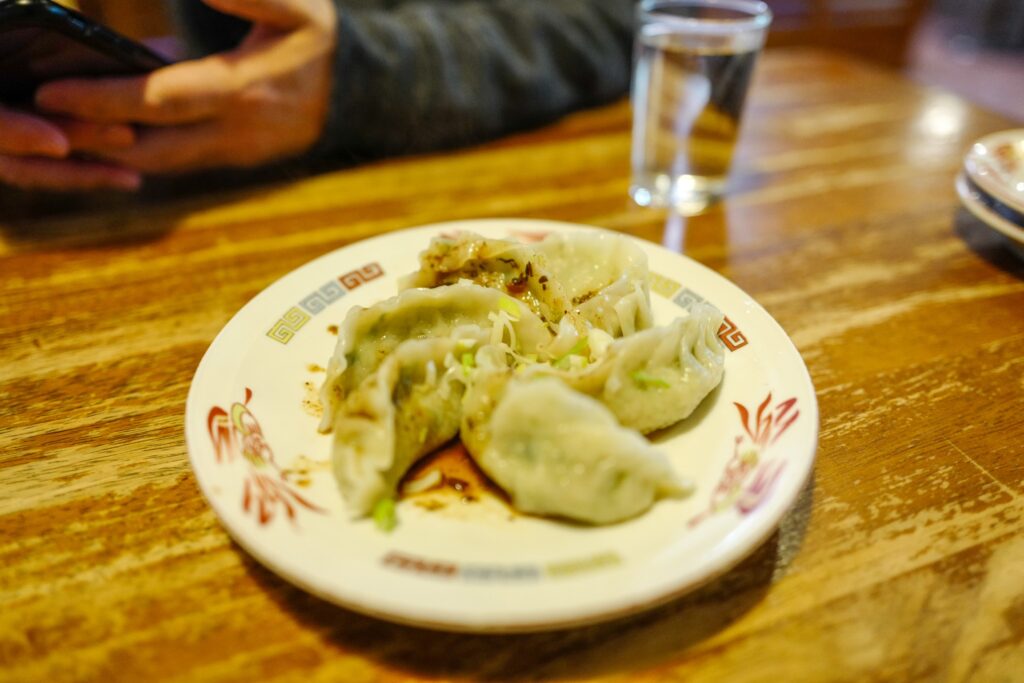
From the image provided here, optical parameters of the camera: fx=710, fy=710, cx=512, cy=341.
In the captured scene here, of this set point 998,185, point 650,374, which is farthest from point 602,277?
point 998,185

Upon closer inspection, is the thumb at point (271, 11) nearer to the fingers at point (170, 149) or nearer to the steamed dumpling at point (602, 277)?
the fingers at point (170, 149)

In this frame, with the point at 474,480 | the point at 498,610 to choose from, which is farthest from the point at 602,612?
the point at 474,480

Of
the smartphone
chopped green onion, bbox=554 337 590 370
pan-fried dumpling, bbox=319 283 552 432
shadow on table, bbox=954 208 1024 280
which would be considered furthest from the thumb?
shadow on table, bbox=954 208 1024 280

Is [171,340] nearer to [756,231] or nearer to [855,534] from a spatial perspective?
[855,534]

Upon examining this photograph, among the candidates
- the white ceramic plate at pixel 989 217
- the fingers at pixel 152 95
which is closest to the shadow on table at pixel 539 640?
the white ceramic plate at pixel 989 217

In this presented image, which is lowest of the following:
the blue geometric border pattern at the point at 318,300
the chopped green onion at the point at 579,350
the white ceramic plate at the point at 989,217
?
the blue geometric border pattern at the point at 318,300
